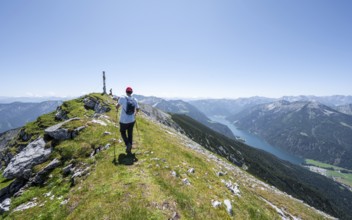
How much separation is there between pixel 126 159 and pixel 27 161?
408 inches

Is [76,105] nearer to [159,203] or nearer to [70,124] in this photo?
[70,124]

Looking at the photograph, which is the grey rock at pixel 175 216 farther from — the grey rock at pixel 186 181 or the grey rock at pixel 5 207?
the grey rock at pixel 5 207

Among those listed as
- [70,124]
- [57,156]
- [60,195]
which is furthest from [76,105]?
[60,195]

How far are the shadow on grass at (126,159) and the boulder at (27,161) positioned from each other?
8.36 metres

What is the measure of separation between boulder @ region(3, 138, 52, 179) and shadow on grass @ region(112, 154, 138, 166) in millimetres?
8363

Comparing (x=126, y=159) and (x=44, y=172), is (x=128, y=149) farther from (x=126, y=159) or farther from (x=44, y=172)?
(x=44, y=172)

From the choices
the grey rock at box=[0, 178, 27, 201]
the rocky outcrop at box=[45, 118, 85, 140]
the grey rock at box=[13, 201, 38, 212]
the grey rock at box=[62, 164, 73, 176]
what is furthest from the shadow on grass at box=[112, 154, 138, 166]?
the grey rock at box=[0, 178, 27, 201]

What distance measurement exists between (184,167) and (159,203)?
19.8ft

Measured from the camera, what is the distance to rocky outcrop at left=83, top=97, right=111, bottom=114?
1777 inches

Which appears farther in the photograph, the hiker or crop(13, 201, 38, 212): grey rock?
the hiker

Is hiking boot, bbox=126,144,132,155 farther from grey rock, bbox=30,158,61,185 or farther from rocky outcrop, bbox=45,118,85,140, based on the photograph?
rocky outcrop, bbox=45,118,85,140

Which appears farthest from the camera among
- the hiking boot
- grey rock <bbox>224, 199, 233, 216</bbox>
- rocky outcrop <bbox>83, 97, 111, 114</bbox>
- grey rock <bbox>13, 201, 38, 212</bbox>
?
rocky outcrop <bbox>83, 97, 111, 114</bbox>

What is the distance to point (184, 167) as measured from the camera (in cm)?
1644

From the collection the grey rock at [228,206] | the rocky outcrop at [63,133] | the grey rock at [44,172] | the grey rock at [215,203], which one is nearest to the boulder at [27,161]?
the rocky outcrop at [63,133]
